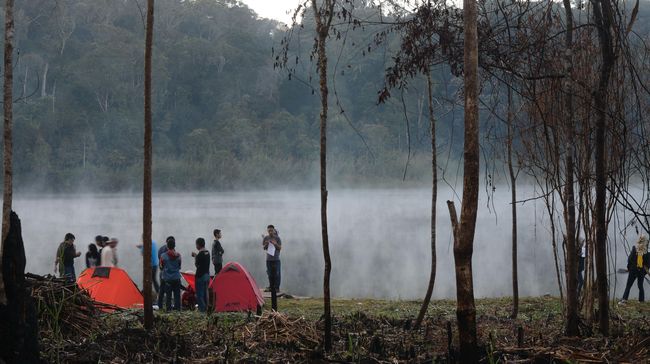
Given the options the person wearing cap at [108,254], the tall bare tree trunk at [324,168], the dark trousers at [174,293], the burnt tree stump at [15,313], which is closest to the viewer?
the burnt tree stump at [15,313]

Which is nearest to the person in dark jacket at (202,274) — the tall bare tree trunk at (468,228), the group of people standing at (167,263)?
the group of people standing at (167,263)

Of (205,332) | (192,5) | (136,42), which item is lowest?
(205,332)

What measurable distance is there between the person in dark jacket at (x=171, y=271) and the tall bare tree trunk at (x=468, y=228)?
6.95m

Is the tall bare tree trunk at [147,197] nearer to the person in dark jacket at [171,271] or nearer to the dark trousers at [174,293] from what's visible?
Result: the person in dark jacket at [171,271]

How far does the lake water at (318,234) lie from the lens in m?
28.1

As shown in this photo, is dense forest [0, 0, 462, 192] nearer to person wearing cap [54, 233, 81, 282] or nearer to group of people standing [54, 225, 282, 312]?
group of people standing [54, 225, 282, 312]

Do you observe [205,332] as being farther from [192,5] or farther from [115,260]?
[192,5]

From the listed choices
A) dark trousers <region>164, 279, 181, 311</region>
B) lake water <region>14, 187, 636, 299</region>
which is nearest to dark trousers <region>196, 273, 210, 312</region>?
dark trousers <region>164, 279, 181, 311</region>

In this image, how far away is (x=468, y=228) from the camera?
7.92 metres

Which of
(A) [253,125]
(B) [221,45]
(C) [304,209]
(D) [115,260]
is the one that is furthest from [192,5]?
(D) [115,260]

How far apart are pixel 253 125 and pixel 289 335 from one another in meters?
50.5

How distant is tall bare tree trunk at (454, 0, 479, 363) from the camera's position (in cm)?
792

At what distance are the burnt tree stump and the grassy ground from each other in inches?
38.6

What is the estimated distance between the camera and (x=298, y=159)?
61375mm
